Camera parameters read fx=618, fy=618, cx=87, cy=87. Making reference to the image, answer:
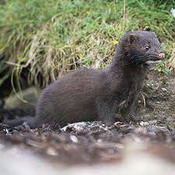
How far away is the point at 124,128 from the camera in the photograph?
15.0ft

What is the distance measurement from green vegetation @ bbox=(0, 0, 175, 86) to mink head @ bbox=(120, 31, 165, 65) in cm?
68

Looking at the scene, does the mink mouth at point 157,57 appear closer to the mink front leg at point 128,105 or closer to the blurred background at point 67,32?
the mink front leg at point 128,105

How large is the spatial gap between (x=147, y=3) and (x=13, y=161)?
3.64 meters

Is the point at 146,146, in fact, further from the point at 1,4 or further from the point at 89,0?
the point at 1,4

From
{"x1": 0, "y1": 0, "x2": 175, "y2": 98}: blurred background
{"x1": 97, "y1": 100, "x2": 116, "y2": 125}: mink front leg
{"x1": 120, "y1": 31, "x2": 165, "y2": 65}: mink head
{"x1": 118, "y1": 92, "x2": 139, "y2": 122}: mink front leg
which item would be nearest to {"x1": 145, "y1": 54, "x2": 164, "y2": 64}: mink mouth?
{"x1": 120, "y1": 31, "x2": 165, "y2": 65}: mink head

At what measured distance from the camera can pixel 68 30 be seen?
21.6 feet

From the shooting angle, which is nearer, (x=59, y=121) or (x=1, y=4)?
(x=59, y=121)

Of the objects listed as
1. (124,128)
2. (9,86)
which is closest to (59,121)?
(124,128)

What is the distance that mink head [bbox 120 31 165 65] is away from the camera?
5133mm

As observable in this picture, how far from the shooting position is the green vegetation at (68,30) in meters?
6.16

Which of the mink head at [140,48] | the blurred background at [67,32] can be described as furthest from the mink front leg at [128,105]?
the blurred background at [67,32]

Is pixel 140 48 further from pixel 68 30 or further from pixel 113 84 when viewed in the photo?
pixel 68 30

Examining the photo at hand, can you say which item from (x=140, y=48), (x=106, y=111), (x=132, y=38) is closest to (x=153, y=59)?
(x=140, y=48)

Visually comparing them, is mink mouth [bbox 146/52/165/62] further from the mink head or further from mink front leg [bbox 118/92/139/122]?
mink front leg [bbox 118/92/139/122]
